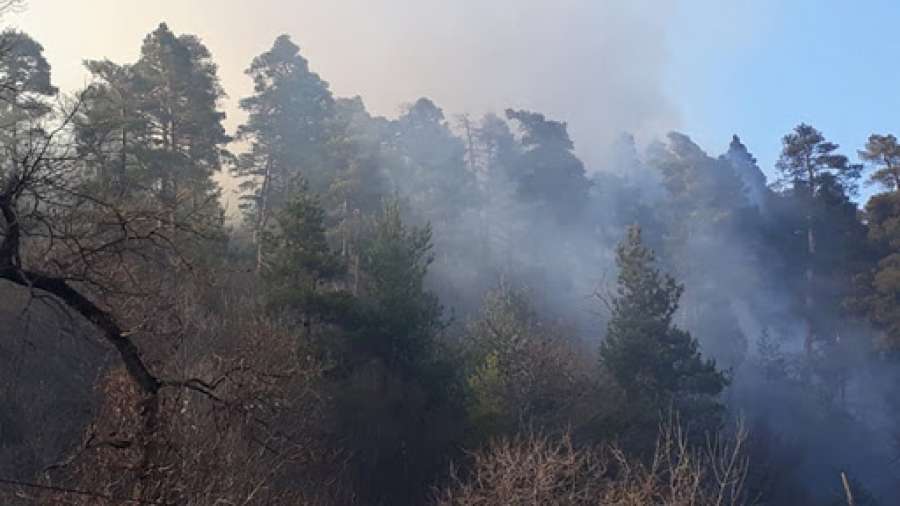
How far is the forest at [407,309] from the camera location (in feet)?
27.3

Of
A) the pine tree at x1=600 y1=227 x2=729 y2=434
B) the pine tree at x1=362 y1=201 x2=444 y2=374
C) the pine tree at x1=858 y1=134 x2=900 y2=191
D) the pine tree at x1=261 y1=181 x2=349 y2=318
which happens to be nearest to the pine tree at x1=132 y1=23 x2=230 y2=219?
the pine tree at x1=261 y1=181 x2=349 y2=318

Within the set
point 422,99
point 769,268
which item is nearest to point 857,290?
point 769,268

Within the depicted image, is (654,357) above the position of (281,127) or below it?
below

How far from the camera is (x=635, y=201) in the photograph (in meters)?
56.8

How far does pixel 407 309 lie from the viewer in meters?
26.6

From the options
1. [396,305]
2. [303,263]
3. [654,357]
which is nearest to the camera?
[303,263]

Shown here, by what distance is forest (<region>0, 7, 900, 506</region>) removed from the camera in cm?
834

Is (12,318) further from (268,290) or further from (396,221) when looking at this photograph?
(396,221)

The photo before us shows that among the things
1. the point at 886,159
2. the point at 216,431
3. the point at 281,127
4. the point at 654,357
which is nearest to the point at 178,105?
the point at 281,127

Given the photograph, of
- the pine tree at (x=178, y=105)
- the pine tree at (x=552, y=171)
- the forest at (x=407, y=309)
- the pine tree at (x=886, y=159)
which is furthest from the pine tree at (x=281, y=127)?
the pine tree at (x=886, y=159)

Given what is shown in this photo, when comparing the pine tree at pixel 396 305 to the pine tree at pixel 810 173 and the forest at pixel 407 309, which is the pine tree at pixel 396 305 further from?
the pine tree at pixel 810 173

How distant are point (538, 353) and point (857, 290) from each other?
22.4m

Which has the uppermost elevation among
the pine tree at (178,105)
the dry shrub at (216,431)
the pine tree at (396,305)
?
the pine tree at (178,105)

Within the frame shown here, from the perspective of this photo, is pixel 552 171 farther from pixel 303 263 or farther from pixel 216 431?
pixel 216 431
